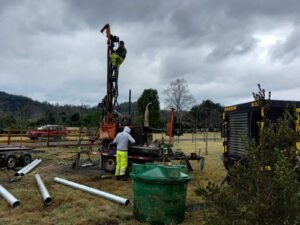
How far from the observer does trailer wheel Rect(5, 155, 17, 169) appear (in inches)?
571

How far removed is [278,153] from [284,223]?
2.28 feet

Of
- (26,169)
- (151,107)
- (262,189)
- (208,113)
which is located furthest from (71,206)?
(208,113)

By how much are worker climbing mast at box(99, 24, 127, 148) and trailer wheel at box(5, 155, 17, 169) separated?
3524 millimetres

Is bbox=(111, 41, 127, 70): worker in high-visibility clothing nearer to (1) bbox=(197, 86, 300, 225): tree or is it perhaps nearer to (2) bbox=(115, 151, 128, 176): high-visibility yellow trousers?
(2) bbox=(115, 151, 128, 176): high-visibility yellow trousers

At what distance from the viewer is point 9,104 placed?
3890 inches

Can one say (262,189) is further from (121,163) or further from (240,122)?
(121,163)

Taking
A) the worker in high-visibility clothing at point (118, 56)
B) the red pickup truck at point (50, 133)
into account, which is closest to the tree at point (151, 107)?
the red pickup truck at point (50, 133)

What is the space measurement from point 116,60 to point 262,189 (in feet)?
36.5

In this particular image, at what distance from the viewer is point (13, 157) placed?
1484cm

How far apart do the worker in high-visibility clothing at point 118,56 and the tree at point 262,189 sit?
10554 millimetres

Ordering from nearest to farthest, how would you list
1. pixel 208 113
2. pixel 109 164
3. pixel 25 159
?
pixel 109 164 → pixel 25 159 → pixel 208 113

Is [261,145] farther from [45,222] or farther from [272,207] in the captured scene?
[45,222]

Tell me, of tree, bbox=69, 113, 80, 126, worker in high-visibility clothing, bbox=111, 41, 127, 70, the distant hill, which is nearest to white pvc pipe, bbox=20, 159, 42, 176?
the distant hill

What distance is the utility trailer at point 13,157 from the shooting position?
14.5 metres
